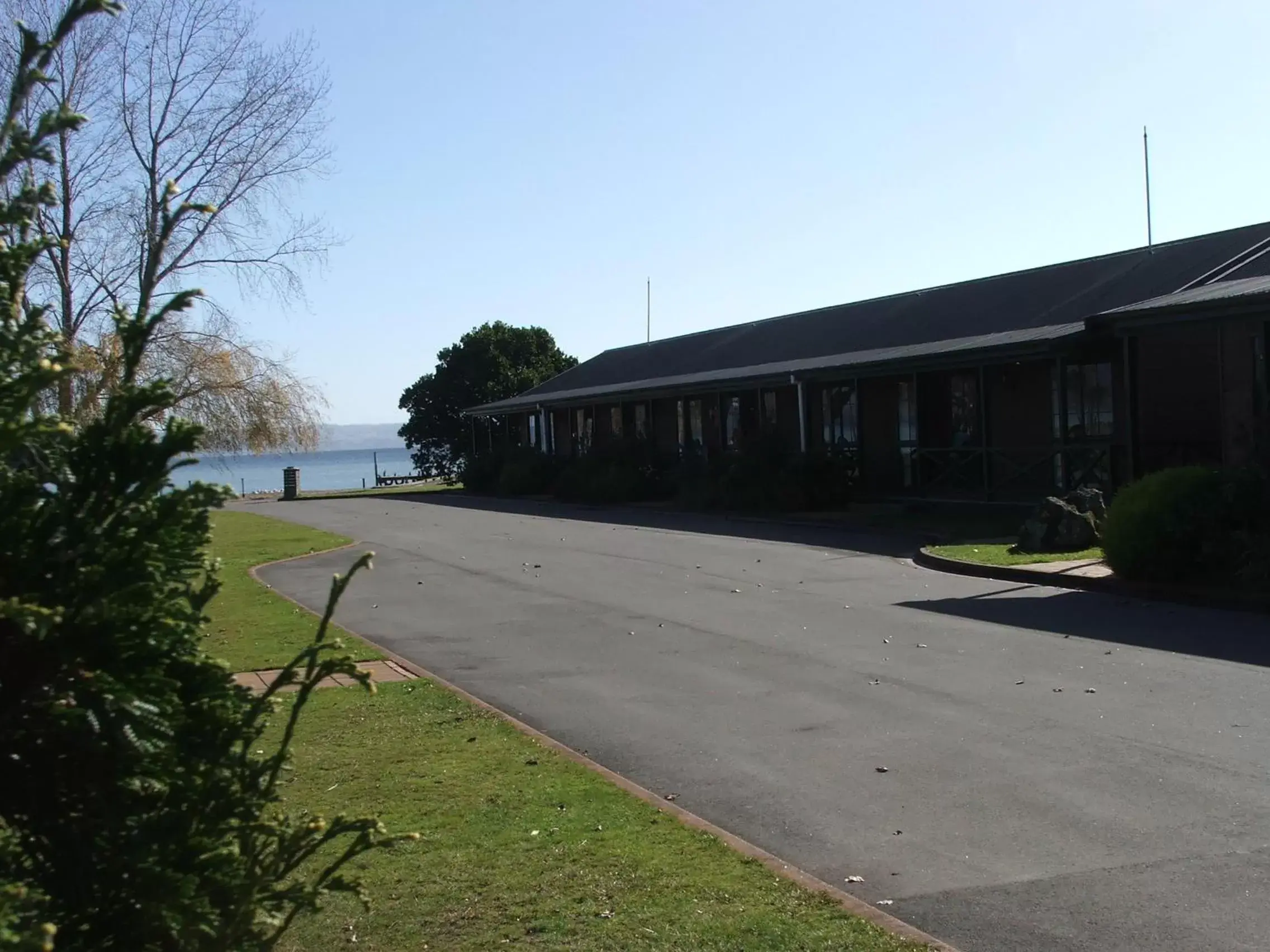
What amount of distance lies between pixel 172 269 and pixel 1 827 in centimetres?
1458

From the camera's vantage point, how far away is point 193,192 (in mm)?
16453

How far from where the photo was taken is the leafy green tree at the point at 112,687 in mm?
2277

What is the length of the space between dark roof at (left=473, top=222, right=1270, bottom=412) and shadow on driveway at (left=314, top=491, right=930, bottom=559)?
428 cm

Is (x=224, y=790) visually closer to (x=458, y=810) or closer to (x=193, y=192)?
(x=458, y=810)

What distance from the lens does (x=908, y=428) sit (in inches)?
1227

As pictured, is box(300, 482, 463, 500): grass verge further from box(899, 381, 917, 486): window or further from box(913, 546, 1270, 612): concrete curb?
box(913, 546, 1270, 612): concrete curb

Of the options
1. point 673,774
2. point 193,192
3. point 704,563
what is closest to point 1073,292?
point 704,563

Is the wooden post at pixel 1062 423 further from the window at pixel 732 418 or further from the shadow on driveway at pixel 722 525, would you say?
the window at pixel 732 418

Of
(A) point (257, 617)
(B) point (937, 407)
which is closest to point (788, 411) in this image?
(B) point (937, 407)

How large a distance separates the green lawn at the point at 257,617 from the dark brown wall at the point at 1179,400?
14335mm

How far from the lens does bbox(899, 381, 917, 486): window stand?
30.6 metres

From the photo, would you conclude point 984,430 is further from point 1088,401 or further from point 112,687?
point 112,687

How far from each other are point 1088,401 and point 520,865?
73.9ft

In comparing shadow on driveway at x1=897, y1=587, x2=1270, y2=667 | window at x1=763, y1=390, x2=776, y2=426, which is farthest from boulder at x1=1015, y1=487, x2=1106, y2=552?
window at x1=763, y1=390, x2=776, y2=426
